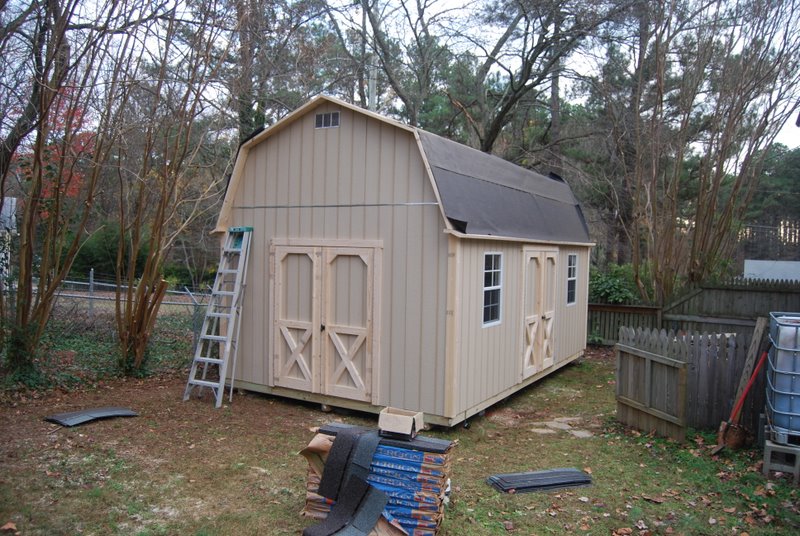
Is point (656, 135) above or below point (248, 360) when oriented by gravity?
above

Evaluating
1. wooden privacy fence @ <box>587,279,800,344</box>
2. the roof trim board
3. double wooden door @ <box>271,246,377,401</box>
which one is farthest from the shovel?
wooden privacy fence @ <box>587,279,800,344</box>

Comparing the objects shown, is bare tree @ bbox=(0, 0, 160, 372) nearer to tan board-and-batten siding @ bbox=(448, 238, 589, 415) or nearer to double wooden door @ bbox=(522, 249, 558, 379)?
tan board-and-batten siding @ bbox=(448, 238, 589, 415)

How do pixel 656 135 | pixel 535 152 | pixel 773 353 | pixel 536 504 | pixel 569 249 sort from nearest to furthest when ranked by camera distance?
pixel 536 504 < pixel 773 353 < pixel 569 249 < pixel 656 135 < pixel 535 152

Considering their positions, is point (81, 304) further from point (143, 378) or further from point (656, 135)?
point (656, 135)

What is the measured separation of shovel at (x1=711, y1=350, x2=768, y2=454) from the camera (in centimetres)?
611

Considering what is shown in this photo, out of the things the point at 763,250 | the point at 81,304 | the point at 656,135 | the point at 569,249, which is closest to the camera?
the point at 569,249

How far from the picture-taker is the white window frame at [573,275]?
10758 mm

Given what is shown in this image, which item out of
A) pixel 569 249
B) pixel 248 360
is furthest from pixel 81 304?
pixel 569 249

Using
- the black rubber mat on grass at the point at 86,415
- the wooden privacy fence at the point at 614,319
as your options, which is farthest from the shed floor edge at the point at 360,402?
the wooden privacy fence at the point at 614,319

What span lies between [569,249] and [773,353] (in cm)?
508

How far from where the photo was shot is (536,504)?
494 cm

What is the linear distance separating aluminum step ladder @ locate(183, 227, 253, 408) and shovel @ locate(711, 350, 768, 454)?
19.2 ft

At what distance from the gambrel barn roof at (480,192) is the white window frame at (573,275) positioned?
0.40m

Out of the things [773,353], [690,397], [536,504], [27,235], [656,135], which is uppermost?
[656,135]
